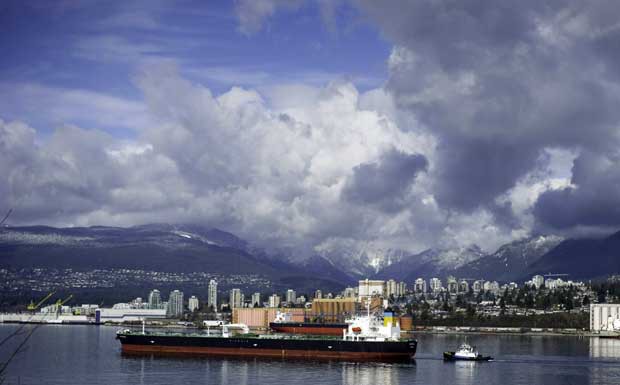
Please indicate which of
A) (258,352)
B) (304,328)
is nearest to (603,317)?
(304,328)

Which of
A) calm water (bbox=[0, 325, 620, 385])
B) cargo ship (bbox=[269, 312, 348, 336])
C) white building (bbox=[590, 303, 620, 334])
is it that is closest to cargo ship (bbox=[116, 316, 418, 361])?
calm water (bbox=[0, 325, 620, 385])

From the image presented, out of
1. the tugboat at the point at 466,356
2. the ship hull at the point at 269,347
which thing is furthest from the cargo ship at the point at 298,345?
the tugboat at the point at 466,356

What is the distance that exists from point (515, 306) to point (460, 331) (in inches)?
1689

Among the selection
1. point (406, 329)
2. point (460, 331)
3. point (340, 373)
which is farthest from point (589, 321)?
point (340, 373)

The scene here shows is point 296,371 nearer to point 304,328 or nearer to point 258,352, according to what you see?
point 258,352

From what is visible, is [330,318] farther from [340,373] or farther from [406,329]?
[340,373]

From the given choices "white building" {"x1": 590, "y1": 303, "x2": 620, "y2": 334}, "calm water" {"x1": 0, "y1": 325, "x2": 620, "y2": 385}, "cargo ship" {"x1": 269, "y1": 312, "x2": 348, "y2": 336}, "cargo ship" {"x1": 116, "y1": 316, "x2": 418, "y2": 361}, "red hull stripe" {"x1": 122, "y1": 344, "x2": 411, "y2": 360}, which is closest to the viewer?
"calm water" {"x1": 0, "y1": 325, "x2": 620, "y2": 385}

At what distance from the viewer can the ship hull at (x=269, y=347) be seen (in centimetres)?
7275

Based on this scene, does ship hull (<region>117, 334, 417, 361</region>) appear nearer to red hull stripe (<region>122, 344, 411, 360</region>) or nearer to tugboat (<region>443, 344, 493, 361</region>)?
red hull stripe (<region>122, 344, 411, 360</region>)

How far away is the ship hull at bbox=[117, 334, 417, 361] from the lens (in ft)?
239

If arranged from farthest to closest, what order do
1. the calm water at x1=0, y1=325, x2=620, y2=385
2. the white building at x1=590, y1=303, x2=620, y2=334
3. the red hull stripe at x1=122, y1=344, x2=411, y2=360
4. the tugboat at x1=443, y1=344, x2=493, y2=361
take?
the white building at x1=590, y1=303, x2=620, y2=334 → the tugboat at x1=443, y1=344, x2=493, y2=361 → the red hull stripe at x1=122, y1=344, x2=411, y2=360 → the calm water at x1=0, y1=325, x2=620, y2=385

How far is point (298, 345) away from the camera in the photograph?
75500mm

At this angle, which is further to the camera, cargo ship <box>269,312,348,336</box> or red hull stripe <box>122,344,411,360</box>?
cargo ship <box>269,312,348,336</box>

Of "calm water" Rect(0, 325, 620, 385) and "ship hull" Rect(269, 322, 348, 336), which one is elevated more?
"ship hull" Rect(269, 322, 348, 336)
